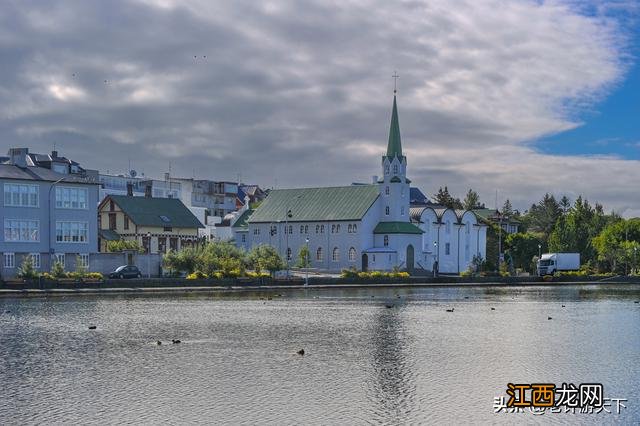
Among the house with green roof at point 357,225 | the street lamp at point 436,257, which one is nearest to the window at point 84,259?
the house with green roof at point 357,225

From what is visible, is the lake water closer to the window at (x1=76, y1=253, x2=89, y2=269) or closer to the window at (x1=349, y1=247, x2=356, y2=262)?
the window at (x1=76, y1=253, x2=89, y2=269)

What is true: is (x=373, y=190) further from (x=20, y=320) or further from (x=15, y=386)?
(x=15, y=386)

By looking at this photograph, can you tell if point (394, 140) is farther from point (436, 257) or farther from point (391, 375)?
point (391, 375)

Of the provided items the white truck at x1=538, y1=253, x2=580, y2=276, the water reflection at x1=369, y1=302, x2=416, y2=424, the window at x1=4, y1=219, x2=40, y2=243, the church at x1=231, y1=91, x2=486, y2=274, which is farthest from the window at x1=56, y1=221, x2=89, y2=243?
the white truck at x1=538, y1=253, x2=580, y2=276

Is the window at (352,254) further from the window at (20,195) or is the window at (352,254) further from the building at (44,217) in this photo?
the window at (20,195)

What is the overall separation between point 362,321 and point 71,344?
20.1 m

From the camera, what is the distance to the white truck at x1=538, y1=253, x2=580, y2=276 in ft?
466

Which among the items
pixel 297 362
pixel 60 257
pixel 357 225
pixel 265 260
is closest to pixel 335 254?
pixel 357 225

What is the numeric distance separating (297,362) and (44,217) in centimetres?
6089

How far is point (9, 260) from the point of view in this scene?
88062 millimetres

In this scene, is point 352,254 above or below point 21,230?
below

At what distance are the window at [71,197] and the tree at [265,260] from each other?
2128cm

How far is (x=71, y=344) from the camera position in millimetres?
43656

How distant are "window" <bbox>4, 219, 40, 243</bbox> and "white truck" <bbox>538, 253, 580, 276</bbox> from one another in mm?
83625
